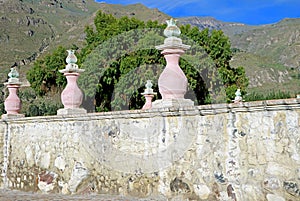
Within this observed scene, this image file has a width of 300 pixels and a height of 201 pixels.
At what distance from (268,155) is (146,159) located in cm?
201

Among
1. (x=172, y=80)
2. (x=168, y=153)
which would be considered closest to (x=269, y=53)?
→ (x=172, y=80)

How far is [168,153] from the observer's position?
5797 millimetres

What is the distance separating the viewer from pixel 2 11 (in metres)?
81.7

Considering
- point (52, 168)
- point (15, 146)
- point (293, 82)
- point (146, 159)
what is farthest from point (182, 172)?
point (293, 82)

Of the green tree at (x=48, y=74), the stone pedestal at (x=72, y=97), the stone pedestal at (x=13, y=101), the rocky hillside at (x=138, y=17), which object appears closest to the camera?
the stone pedestal at (x=72, y=97)

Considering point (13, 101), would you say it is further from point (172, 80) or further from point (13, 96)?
point (172, 80)

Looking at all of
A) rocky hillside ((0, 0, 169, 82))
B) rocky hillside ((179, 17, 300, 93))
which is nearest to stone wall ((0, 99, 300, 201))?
rocky hillside ((179, 17, 300, 93))

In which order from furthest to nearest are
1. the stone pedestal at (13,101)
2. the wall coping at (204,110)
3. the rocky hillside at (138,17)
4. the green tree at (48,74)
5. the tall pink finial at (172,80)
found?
the rocky hillside at (138,17) → the green tree at (48,74) → the stone pedestal at (13,101) → the tall pink finial at (172,80) → the wall coping at (204,110)

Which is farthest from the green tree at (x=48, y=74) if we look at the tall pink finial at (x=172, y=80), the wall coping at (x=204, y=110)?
the tall pink finial at (x=172, y=80)

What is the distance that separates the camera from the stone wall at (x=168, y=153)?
4.52m

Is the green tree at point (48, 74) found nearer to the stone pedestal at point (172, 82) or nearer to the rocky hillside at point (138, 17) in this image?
the rocky hillside at point (138, 17)

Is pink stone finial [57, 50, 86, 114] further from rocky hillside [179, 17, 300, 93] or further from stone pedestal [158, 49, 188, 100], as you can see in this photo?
rocky hillside [179, 17, 300, 93]

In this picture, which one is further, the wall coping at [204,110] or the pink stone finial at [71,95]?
the pink stone finial at [71,95]

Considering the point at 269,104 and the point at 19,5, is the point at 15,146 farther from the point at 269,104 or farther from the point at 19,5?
the point at 19,5
